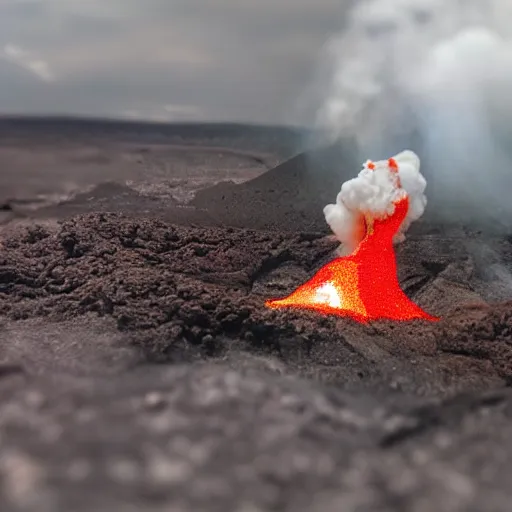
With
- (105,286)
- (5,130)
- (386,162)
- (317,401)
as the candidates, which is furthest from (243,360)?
(5,130)

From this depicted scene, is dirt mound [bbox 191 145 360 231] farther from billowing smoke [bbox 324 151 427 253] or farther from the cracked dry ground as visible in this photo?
the cracked dry ground

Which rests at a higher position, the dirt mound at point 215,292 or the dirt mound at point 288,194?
the dirt mound at point 288,194

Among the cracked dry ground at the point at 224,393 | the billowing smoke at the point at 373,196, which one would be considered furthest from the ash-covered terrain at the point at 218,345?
the billowing smoke at the point at 373,196

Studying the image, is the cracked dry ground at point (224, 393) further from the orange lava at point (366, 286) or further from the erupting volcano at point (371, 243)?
the erupting volcano at point (371, 243)

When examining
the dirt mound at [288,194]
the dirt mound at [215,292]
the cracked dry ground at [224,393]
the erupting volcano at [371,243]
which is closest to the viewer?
the cracked dry ground at [224,393]

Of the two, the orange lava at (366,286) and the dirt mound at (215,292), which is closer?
the dirt mound at (215,292)

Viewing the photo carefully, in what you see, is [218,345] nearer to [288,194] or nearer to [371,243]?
[371,243]

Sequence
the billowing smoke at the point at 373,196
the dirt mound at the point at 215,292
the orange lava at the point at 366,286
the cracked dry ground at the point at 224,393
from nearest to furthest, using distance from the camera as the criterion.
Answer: the cracked dry ground at the point at 224,393
the dirt mound at the point at 215,292
the orange lava at the point at 366,286
the billowing smoke at the point at 373,196
